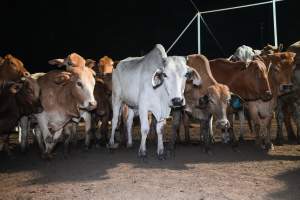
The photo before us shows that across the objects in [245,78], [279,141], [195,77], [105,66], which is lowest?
[279,141]

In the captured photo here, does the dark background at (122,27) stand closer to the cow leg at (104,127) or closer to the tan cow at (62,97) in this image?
the cow leg at (104,127)

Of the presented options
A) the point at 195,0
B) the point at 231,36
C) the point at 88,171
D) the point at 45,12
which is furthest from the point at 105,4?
the point at 88,171

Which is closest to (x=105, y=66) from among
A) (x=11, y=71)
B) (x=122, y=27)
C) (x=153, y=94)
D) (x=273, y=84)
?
(x=11, y=71)

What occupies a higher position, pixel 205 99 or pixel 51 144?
pixel 205 99

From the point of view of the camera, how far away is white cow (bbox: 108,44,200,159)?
279 inches

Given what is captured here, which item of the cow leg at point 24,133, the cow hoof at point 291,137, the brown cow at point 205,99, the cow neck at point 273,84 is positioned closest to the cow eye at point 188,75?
the brown cow at point 205,99

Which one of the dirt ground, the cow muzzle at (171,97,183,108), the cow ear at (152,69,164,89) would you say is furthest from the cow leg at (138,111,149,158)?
the cow muzzle at (171,97,183,108)

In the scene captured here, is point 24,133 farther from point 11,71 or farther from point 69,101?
point 69,101

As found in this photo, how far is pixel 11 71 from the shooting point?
8.91 metres

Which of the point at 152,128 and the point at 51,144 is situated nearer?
the point at 51,144

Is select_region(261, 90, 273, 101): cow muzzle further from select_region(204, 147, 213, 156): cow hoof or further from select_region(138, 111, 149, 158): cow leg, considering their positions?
select_region(138, 111, 149, 158): cow leg

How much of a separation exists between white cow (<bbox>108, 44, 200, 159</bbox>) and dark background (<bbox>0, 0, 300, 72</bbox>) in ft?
25.8

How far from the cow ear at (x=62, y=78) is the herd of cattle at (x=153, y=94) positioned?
21mm

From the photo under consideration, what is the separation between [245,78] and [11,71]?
5.44 metres
